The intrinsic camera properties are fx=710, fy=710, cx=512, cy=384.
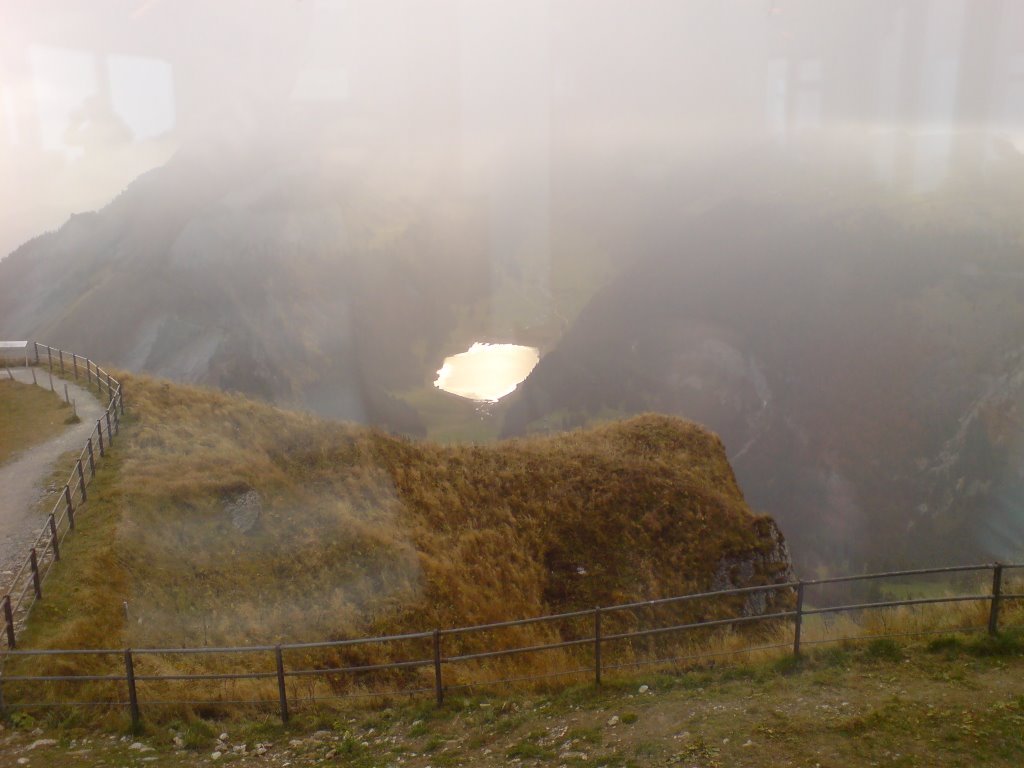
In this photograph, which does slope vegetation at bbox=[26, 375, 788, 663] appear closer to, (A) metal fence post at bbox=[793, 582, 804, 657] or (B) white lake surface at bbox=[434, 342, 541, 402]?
(A) metal fence post at bbox=[793, 582, 804, 657]

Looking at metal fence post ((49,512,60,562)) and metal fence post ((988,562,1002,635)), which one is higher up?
metal fence post ((988,562,1002,635))

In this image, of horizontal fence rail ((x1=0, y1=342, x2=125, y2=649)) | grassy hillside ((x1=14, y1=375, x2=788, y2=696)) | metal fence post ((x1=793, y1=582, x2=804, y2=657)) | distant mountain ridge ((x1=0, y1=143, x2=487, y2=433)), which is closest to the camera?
metal fence post ((x1=793, y1=582, x2=804, y2=657))

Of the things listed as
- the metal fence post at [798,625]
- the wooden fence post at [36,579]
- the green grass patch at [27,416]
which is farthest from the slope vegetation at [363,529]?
the metal fence post at [798,625]

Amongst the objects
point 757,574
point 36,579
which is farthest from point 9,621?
point 757,574

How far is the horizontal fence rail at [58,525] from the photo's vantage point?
39.6 feet

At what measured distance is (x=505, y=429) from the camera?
88875 millimetres

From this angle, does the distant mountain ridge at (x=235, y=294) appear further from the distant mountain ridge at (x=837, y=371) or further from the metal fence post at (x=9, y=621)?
the metal fence post at (x=9, y=621)

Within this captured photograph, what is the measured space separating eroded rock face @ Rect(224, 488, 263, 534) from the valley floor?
8965 millimetres

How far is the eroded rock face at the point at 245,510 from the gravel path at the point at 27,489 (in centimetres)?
406

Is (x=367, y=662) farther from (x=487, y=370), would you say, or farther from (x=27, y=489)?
(x=487, y=370)

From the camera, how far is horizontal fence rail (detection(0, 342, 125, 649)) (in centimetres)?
1208

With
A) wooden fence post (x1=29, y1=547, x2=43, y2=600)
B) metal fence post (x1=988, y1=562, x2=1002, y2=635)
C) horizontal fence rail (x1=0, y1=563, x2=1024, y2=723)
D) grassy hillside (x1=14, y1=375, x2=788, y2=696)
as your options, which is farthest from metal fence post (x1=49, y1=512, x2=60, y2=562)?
metal fence post (x1=988, y1=562, x2=1002, y2=635)

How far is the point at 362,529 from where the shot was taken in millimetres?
19625

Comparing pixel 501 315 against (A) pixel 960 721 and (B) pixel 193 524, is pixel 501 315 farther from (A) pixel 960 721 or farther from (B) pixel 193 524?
(A) pixel 960 721
